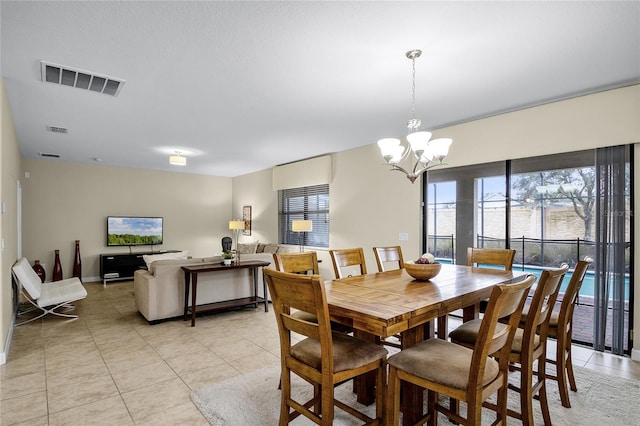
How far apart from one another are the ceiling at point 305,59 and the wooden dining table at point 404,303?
172 centimetres

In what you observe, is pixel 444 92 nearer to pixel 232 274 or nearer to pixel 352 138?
pixel 352 138

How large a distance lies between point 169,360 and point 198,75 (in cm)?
258

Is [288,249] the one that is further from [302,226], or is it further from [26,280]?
[26,280]

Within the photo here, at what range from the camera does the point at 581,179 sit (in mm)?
3469

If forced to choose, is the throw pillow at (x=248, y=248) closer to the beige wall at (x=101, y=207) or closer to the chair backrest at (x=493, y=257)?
the beige wall at (x=101, y=207)

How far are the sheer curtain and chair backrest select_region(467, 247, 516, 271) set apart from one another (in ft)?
3.02

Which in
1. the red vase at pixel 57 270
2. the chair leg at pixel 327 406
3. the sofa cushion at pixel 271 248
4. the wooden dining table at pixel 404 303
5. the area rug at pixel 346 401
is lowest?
the area rug at pixel 346 401

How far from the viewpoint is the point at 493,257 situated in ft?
10.7

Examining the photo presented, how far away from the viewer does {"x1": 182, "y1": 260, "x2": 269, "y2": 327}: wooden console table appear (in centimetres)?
402

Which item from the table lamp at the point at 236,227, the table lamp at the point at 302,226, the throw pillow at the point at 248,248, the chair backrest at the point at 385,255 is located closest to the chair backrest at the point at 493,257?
the chair backrest at the point at 385,255

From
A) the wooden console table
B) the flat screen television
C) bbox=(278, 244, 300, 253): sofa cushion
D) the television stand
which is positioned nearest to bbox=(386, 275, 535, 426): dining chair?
the wooden console table

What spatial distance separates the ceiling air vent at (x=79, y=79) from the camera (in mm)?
2777

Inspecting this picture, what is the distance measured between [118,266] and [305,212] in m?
4.14

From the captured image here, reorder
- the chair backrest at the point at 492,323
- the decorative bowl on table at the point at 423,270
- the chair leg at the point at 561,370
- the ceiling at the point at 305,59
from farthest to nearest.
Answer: the decorative bowl on table at the point at 423,270
the chair leg at the point at 561,370
the ceiling at the point at 305,59
the chair backrest at the point at 492,323
